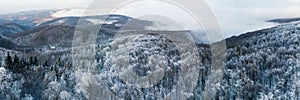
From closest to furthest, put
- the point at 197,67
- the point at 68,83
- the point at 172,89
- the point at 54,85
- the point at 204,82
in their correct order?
the point at 54,85, the point at 68,83, the point at 172,89, the point at 204,82, the point at 197,67

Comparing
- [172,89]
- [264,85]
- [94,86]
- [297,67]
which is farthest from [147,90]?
[297,67]

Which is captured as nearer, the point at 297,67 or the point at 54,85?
the point at 54,85

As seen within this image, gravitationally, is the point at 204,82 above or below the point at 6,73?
below

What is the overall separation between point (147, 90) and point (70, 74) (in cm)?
3202

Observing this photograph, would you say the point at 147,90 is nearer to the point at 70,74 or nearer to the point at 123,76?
the point at 123,76

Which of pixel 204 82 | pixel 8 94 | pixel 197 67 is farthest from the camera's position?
pixel 197 67

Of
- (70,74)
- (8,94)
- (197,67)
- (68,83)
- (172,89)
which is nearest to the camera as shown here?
(8,94)

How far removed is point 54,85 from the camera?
447 feet

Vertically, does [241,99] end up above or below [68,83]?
below

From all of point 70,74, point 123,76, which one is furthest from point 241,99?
point 70,74

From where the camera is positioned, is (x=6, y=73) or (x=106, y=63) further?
(x=106, y=63)

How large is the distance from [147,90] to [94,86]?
2565cm

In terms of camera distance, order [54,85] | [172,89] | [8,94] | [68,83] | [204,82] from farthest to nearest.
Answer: [204,82]
[172,89]
[68,83]
[54,85]
[8,94]

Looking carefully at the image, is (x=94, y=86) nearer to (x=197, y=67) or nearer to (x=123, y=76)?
(x=123, y=76)
